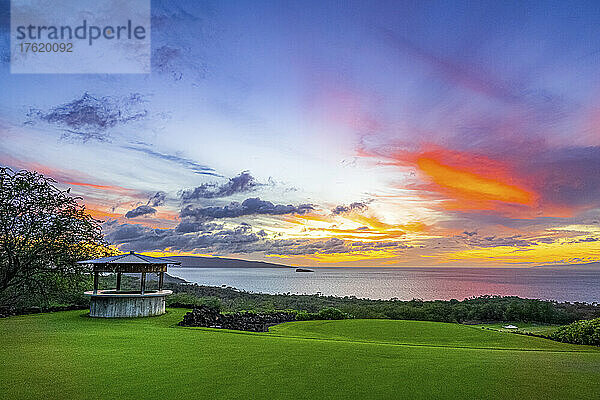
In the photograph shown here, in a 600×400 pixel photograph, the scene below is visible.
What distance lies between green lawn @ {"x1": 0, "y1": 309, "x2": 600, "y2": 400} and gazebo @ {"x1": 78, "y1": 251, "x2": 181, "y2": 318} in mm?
4727

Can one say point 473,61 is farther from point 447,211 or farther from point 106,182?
point 106,182

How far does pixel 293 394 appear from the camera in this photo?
4707 millimetres

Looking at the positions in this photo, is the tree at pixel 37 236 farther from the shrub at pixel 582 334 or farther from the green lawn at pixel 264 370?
the shrub at pixel 582 334

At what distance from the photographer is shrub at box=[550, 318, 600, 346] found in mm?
9836

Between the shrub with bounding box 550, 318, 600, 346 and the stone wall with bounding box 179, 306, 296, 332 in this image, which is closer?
the shrub with bounding box 550, 318, 600, 346

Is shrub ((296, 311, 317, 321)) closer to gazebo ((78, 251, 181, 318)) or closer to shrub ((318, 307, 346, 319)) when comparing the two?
shrub ((318, 307, 346, 319))

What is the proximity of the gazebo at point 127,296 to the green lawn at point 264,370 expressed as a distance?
4.73 metres

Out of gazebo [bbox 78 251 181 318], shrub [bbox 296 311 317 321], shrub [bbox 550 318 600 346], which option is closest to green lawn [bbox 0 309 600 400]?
shrub [bbox 550 318 600 346]

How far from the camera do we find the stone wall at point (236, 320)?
41.5 feet

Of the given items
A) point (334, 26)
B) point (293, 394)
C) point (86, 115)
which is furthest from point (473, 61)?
point (86, 115)

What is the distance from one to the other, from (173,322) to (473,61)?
16.1 meters

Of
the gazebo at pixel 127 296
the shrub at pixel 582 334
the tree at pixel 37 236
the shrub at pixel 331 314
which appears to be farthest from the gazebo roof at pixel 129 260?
the shrub at pixel 582 334

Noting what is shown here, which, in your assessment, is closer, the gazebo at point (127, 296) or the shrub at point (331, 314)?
the gazebo at point (127, 296)

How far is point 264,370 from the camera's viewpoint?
5887 millimetres
